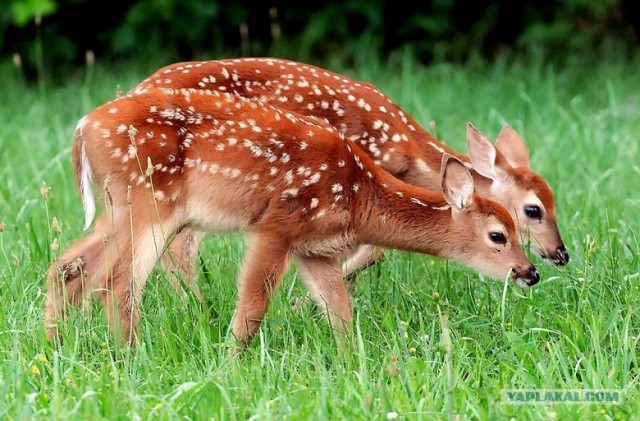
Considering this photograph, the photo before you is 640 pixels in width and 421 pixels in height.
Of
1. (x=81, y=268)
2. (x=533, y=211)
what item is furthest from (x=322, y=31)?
(x=81, y=268)

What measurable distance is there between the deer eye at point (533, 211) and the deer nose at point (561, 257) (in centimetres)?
26

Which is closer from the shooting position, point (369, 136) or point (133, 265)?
point (133, 265)

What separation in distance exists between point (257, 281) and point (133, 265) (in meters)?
0.47

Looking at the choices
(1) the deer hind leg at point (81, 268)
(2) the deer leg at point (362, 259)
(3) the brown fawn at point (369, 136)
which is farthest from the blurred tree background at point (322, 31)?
(1) the deer hind leg at point (81, 268)

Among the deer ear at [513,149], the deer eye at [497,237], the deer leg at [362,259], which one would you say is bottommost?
the deer leg at [362,259]

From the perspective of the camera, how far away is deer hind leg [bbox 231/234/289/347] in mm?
4746

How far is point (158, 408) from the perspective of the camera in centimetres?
377

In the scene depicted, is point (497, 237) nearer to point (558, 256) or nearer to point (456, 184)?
point (456, 184)

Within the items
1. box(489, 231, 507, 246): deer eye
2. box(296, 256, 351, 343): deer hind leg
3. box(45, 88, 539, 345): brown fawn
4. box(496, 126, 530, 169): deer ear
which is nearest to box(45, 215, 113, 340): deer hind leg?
box(45, 88, 539, 345): brown fawn

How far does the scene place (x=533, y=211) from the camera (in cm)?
593

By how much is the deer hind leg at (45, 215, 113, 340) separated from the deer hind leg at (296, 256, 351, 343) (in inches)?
30.9

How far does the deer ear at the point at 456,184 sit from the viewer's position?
505 centimetres

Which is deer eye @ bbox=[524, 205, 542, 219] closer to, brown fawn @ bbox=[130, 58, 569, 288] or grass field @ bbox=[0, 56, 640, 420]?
brown fawn @ bbox=[130, 58, 569, 288]

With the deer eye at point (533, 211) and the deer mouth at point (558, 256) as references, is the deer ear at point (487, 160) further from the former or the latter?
the deer mouth at point (558, 256)
